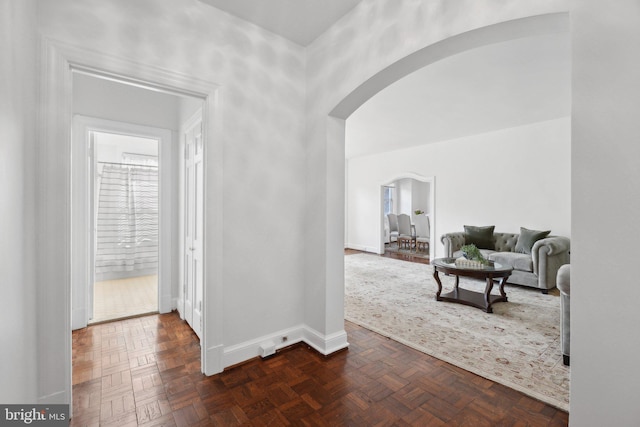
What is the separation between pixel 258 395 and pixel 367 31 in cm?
273

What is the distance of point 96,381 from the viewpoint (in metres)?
2.03

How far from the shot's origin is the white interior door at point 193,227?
2.69 metres

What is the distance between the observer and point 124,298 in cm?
399

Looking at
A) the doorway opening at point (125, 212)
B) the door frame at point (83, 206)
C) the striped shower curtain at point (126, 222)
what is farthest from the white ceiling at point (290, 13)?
the striped shower curtain at point (126, 222)

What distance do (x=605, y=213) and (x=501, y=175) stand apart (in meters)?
5.15

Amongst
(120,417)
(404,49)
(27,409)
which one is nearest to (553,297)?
(404,49)

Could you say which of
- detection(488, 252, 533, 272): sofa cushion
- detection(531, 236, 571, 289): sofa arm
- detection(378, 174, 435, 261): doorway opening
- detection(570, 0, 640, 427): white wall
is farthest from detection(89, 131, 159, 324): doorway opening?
detection(531, 236, 571, 289): sofa arm

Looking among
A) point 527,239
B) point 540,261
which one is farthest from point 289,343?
point 527,239

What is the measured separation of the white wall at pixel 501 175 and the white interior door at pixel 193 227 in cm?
554

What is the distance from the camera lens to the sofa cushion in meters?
4.41

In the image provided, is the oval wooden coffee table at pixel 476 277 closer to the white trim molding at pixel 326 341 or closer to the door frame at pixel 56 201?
the white trim molding at pixel 326 341

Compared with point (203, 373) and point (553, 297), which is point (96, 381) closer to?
point (203, 373)

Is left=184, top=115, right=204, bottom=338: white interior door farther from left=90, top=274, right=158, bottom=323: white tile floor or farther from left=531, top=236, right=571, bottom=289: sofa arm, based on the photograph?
left=531, top=236, right=571, bottom=289: sofa arm

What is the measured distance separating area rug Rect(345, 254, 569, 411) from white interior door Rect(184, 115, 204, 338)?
1.69 meters
